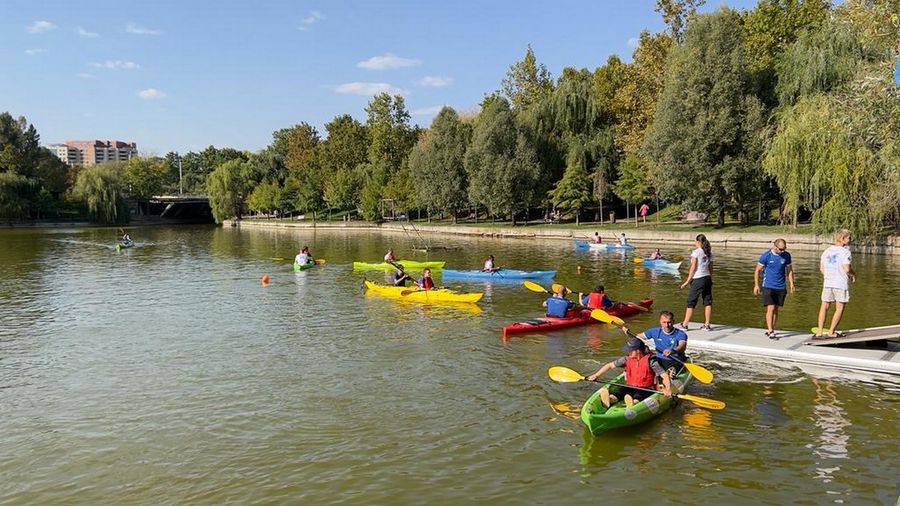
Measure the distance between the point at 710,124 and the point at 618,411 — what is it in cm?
4231

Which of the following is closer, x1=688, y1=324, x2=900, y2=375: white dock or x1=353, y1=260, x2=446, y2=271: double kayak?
x1=688, y1=324, x2=900, y2=375: white dock

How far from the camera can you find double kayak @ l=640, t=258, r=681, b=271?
31.8m

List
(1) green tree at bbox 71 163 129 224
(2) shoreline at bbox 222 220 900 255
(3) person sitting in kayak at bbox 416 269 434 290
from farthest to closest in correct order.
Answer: (1) green tree at bbox 71 163 129 224 → (2) shoreline at bbox 222 220 900 255 → (3) person sitting in kayak at bbox 416 269 434 290

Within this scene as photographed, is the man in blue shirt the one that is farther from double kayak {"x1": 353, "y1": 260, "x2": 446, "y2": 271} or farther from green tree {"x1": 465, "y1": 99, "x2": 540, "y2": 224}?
green tree {"x1": 465, "y1": 99, "x2": 540, "y2": 224}

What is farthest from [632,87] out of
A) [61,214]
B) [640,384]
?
[61,214]

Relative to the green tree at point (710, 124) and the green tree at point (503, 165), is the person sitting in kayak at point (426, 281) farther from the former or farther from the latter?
the green tree at point (503, 165)

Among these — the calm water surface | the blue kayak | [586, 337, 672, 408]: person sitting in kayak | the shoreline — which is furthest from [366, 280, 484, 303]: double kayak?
the shoreline

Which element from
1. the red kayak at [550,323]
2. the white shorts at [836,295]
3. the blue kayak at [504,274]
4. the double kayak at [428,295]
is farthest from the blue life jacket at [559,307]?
the blue kayak at [504,274]

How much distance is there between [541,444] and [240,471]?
4.87 meters

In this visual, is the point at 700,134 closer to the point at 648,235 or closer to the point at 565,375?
the point at 648,235

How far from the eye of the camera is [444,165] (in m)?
72.8

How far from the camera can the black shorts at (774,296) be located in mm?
14516

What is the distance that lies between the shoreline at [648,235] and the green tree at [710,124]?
3232 mm

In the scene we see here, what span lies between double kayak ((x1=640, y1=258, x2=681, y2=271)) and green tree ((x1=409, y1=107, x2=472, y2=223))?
38.7 meters
